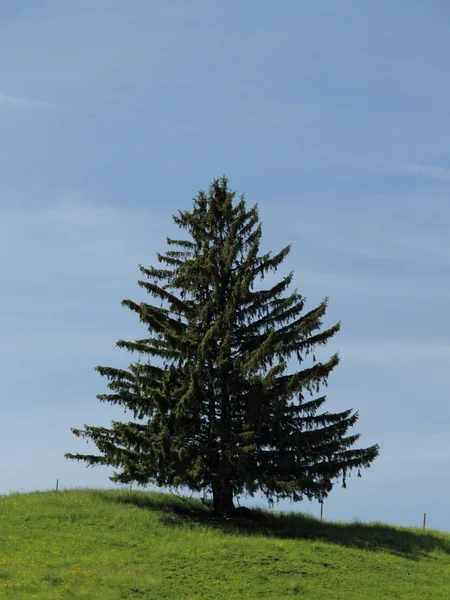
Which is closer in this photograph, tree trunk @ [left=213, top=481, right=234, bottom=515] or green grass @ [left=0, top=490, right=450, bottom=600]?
green grass @ [left=0, top=490, right=450, bottom=600]

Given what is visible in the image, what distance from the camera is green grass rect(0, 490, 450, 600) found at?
25000 mm

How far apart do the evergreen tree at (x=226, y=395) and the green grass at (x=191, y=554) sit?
181 centimetres

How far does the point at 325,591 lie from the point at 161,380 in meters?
12.5

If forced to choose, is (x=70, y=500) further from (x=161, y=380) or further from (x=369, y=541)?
(x=369, y=541)

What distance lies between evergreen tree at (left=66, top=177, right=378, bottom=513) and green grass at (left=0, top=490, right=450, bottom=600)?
1.81 metres

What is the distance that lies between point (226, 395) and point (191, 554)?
8443 mm

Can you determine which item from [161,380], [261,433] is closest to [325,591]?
[261,433]

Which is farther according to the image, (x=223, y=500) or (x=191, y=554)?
(x=223, y=500)

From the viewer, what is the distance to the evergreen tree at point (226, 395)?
32781mm

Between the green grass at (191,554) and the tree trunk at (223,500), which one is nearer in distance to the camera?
the green grass at (191,554)

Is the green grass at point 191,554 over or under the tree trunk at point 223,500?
under

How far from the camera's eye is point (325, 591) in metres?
25.6

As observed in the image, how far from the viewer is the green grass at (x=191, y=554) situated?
25.0 metres

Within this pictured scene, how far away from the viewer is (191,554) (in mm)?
27844
